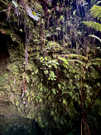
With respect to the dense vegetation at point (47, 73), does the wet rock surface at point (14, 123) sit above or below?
below

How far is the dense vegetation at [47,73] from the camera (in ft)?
6.31

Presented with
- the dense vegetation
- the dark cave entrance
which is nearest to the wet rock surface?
the dense vegetation

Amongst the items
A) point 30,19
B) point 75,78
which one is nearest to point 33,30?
point 30,19

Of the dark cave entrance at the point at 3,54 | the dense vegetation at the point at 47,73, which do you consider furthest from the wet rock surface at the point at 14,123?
the dark cave entrance at the point at 3,54

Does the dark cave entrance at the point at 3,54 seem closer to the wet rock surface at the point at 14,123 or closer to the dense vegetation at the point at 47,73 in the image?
the dense vegetation at the point at 47,73

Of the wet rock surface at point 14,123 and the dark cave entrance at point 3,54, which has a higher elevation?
the dark cave entrance at point 3,54

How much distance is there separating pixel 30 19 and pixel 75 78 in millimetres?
2139

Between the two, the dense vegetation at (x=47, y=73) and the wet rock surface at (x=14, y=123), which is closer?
the dense vegetation at (x=47, y=73)

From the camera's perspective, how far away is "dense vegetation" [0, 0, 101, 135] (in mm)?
1925

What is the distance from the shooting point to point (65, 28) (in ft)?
10.0

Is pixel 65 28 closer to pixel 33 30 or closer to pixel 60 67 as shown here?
pixel 33 30

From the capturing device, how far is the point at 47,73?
2.20 metres

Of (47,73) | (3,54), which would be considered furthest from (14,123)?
(3,54)

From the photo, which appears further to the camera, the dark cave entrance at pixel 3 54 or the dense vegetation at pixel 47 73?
the dark cave entrance at pixel 3 54
